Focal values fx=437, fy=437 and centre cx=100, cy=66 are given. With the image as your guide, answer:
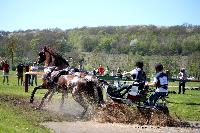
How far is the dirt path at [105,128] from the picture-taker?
12.5 m

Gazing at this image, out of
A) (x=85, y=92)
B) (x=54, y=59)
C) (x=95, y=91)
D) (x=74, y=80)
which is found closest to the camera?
(x=95, y=91)

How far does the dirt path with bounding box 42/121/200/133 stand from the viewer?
12477 mm

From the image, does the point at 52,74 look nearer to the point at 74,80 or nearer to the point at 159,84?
the point at 74,80

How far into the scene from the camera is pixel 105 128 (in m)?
13.0

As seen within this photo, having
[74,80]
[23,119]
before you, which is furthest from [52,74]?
[23,119]

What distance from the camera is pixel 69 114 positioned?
16484 mm

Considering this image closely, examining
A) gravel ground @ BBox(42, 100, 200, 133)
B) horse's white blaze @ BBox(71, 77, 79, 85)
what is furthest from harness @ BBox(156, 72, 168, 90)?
horse's white blaze @ BBox(71, 77, 79, 85)

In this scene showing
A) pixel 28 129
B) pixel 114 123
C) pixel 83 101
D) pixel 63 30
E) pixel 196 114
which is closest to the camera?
pixel 28 129

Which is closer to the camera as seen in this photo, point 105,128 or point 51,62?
point 105,128

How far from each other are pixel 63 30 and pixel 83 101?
180622mm

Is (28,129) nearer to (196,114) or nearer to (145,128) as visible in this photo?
(145,128)

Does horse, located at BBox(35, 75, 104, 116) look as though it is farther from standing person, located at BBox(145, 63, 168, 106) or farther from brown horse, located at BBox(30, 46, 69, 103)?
brown horse, located at BBox(30, 46, 69, 103)

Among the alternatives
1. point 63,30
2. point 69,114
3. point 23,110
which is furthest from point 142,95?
point 63,30

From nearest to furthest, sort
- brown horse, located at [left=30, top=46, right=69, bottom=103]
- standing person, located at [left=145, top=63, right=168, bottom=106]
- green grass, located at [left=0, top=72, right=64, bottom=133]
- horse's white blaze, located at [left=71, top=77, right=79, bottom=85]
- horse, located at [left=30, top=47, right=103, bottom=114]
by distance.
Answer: green grass, located at [left=0, top=72, right=64, bottom=133] < standing person, located at [left=145, top=63, right=168, bottom=106] < horse, located at [left=30, top=47, right=103, bottom=114] < horse's white blaze, located at [left=71, top=77, right=79, bottom=85] < brown horse, located at [left=30, top=46, right=69, bottom=103]
